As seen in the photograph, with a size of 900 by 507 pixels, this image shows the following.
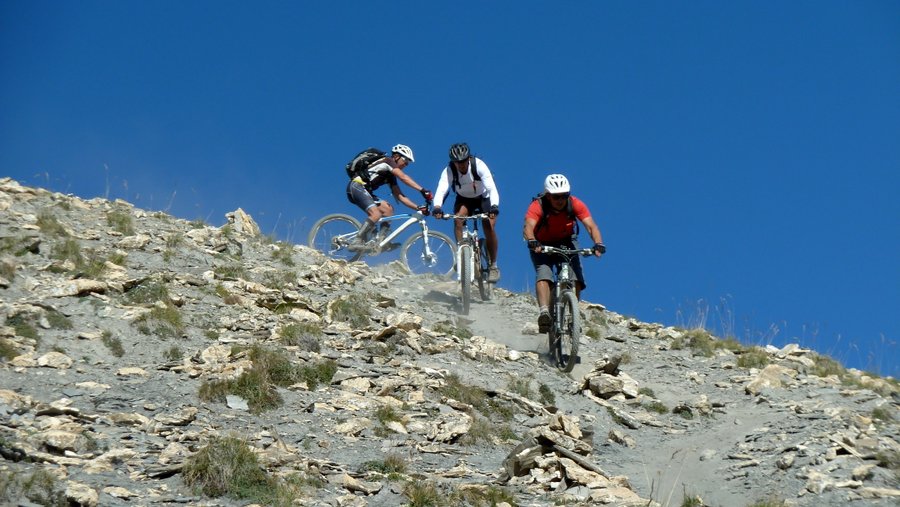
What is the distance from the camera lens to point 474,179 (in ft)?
51.4

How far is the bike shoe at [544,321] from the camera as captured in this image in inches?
502

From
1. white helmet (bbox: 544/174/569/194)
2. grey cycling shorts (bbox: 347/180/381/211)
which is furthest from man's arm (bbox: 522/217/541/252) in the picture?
grey cycling shorts (bbox: 347/180/381/211)

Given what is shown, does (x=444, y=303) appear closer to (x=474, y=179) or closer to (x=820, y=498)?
(x=474, y=179)

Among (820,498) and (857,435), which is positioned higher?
(857,435)

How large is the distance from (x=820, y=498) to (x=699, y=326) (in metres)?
8.34

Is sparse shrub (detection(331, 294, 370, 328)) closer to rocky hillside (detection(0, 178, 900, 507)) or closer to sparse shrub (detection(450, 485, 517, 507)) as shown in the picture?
rocky hillside (detection(0, 178, 900, 507))

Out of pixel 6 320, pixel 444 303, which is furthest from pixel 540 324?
pixel 6 320

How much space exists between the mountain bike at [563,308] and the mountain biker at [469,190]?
9.11 feet

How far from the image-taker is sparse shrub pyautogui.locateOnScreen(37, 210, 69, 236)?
47.0 feet

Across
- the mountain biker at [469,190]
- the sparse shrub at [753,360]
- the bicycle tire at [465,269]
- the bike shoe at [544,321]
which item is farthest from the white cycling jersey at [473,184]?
the sparse shrub at [753,360]

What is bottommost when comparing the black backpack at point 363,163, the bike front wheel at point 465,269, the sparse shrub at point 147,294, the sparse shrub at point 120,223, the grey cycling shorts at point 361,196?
the sparse shrub at point 147,294

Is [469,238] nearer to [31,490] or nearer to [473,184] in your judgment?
[473,184]

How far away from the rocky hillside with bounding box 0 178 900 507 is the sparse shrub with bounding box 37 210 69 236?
0.15 ft

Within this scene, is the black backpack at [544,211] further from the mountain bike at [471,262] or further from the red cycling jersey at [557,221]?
the mountain bike at [471,262]
